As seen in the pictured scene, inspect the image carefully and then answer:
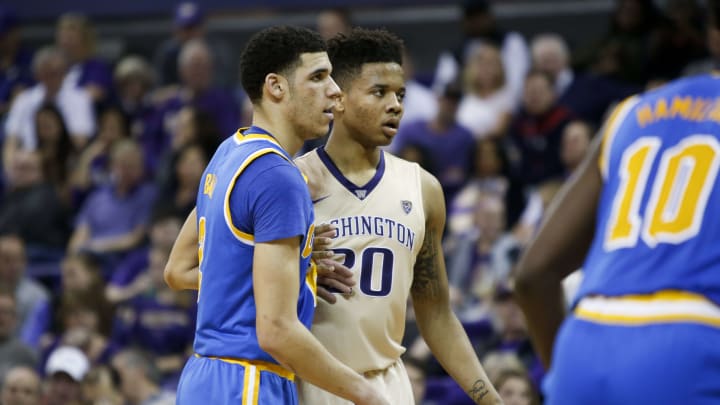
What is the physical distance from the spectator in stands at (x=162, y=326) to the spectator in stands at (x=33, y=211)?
2.27 meters

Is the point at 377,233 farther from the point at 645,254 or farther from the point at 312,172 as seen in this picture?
the point at 645,254

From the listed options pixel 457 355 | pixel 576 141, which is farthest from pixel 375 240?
pixel 576 141

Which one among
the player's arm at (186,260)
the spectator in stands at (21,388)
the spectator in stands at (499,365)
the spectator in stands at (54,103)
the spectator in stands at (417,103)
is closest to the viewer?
the player's arm at (186,260)

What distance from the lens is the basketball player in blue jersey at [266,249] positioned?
3.92m

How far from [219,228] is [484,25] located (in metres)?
8.38

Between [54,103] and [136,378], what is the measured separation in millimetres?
5384

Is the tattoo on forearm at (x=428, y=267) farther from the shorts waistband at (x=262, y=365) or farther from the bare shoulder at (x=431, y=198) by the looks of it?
the shorts waistband at (x=262, y=365)

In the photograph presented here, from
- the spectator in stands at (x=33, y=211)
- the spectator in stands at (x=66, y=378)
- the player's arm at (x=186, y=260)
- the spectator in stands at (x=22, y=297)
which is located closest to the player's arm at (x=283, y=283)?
the player's arm at (x=186, y=260)

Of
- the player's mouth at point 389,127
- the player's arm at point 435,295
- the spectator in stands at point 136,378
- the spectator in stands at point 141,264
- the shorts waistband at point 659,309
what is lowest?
the spectator in stands at point 136,378

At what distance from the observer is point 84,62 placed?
13852 mm

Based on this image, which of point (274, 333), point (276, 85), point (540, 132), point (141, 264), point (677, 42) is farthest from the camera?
point (141, 264)

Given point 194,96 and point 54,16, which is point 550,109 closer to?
point 194,96

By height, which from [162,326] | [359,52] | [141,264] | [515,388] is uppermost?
[359,52]

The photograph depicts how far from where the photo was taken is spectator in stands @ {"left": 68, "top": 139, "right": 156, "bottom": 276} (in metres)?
11.9
